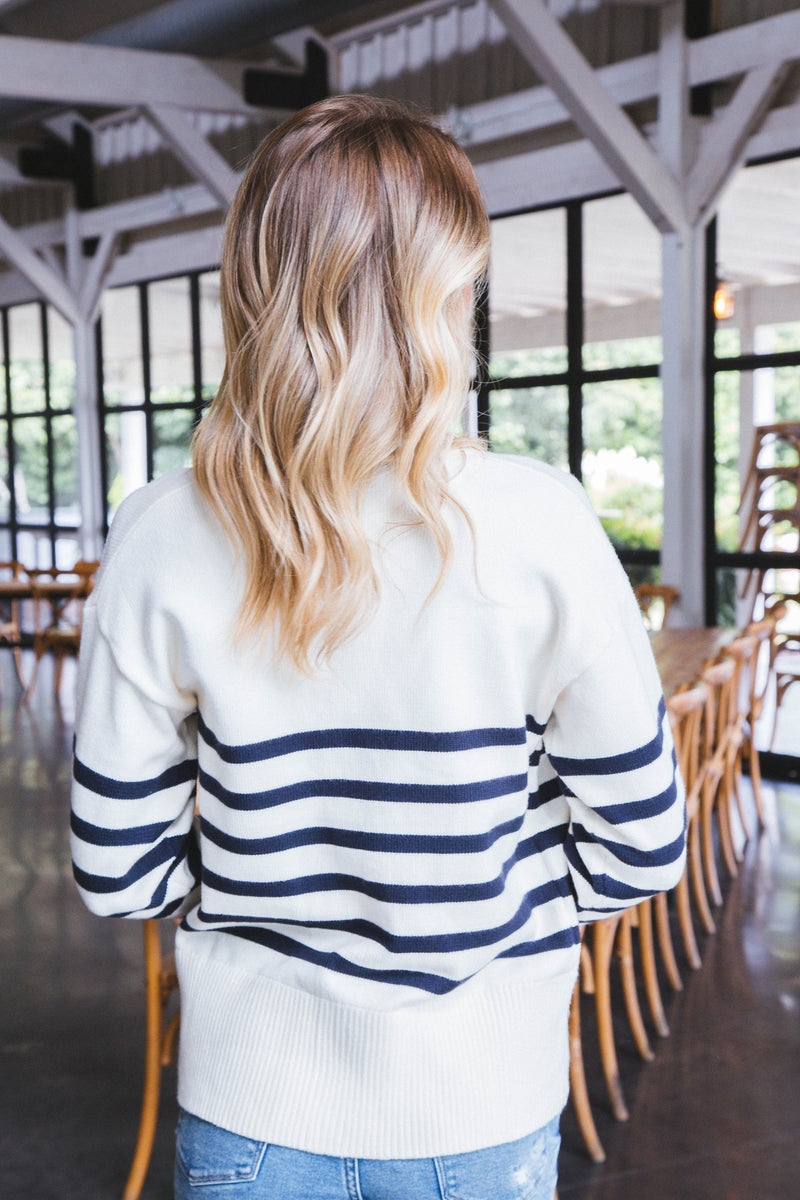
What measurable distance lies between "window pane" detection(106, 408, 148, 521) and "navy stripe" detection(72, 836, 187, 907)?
371 inches

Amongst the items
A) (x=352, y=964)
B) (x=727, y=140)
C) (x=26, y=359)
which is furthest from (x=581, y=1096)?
(x=26, y=359)

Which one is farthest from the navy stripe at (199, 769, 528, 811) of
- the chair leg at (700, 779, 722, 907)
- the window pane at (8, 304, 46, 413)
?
the window pane at (8, 304, 46, 413)

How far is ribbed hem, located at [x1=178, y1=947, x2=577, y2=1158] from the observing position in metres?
0.88

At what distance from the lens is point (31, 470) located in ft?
37.0

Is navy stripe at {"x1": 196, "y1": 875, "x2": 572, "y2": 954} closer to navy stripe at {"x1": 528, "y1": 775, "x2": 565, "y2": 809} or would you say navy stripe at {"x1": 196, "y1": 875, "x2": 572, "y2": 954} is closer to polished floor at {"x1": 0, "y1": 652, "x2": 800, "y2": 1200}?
navy stripe at {"x1": 528, "y1": 775, "x2": 565, "y2": 809}

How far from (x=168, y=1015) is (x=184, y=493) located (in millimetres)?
2855

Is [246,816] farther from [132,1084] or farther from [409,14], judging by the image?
[409,14]

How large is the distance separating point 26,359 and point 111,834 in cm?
1118

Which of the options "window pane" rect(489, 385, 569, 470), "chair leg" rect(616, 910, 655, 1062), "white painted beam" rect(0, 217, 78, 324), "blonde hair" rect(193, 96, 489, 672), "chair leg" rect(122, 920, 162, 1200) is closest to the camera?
"blonde hair" rect(193, 96, 489, 672)

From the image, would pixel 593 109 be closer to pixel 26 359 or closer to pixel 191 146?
pixel 191 146

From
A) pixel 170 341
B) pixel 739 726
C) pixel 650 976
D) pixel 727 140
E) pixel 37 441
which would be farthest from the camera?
pixel 37 441

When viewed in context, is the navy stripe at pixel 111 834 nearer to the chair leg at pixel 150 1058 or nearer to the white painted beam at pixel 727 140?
the chair leg at pixel 150 1058

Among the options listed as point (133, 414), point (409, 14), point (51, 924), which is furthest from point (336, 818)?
point (133, 414)

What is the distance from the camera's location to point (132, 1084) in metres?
2.94
